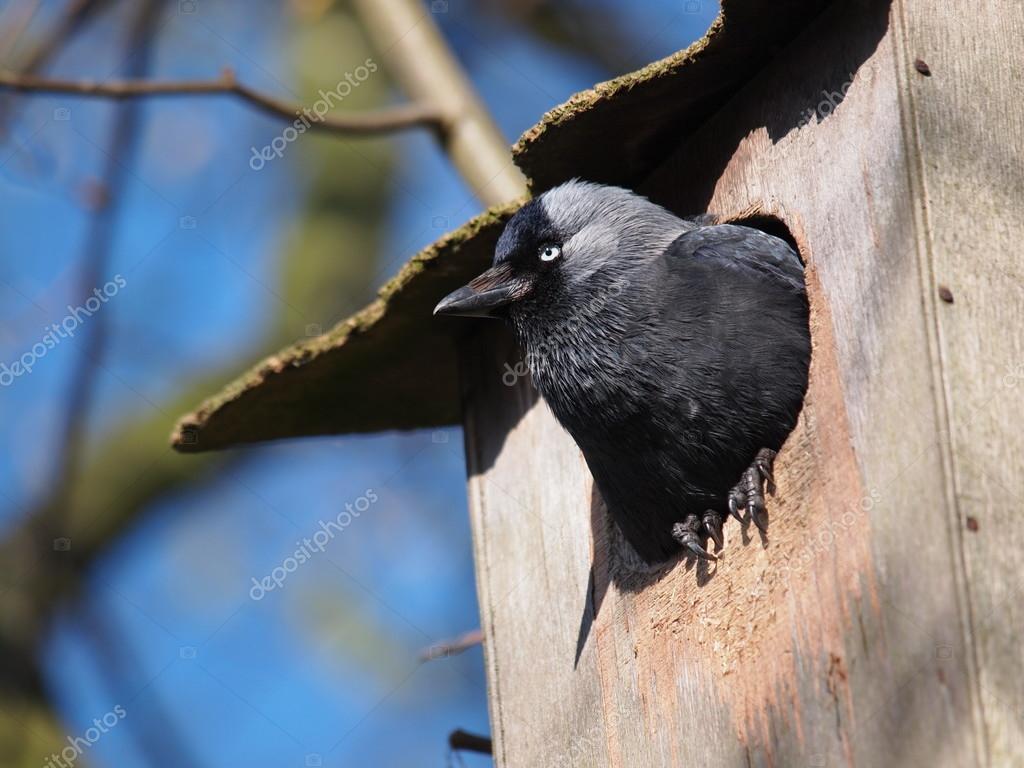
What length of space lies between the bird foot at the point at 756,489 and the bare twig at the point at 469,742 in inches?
53.2

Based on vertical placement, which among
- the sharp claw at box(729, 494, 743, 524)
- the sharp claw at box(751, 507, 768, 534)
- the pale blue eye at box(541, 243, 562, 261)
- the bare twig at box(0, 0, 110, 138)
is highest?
the bare twig at box(0, 0, 110, 138)

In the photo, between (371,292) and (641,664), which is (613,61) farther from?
(641,664)

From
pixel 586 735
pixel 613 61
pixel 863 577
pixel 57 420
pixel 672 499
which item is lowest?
pixel 586 735

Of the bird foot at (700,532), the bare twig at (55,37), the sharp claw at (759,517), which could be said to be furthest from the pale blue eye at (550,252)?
the bare twig at (55,37)

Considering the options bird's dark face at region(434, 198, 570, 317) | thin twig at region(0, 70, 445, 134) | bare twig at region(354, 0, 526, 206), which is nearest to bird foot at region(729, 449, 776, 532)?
bird's dark face at region(434, 198, 570, 317)

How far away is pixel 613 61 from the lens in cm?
632

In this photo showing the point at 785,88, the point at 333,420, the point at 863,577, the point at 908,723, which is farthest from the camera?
the point at 333,420

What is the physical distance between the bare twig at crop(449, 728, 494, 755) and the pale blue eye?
142 centimetres

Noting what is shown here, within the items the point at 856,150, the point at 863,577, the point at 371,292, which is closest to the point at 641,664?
the point at 863,577

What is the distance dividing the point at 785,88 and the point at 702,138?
33 cm

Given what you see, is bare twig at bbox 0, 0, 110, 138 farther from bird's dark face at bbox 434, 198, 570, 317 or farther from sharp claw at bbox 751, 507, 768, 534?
sharp claw at bbox 751, 507, 768, 534

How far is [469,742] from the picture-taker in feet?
12.9

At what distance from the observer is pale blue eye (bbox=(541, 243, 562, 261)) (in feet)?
11.5

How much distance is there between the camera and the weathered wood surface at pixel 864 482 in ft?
7.54
